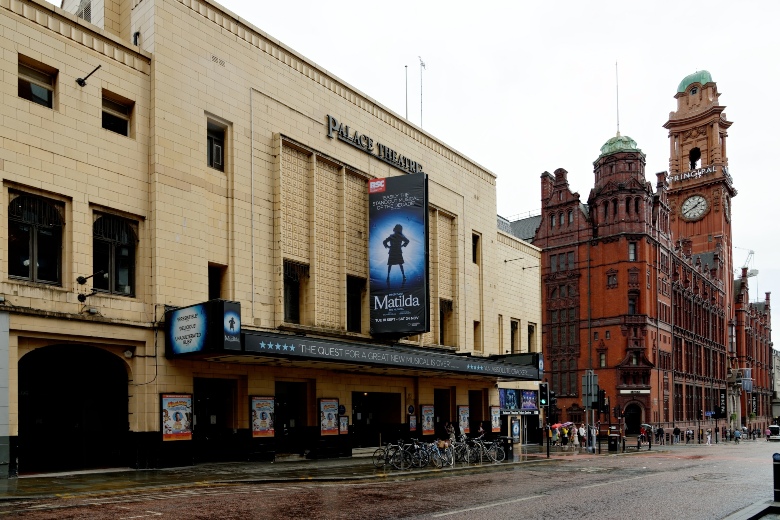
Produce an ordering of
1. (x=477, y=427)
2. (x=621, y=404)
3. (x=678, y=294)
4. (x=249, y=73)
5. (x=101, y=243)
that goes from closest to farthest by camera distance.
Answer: (x=101, y=243) → (x=249, y=73) → (x=477, y=427) → (x=621, y=404) → (x=678, y=294)

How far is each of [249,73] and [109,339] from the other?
38.5 feet

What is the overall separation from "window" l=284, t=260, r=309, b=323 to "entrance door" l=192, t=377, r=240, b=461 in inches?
163

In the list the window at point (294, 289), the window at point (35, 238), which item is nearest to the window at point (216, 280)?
the window at point (294, 289)

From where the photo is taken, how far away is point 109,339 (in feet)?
79.4

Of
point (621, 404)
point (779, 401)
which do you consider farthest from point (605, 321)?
point (779, 401)

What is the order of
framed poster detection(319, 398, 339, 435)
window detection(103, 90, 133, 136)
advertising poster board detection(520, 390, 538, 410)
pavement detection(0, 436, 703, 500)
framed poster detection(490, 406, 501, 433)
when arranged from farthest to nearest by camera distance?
advertising poster board detection(520, 390, 538, 410) → framed poster detection(490, 406, 501, 433) → framed poster detection(319, 398, 339, 435) → window detection(103, 90, 133, 136) → pavement detection(0, 436, 703, 500)

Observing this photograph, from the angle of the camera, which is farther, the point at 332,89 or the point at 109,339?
the point at 332,89

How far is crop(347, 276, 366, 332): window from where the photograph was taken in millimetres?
35406

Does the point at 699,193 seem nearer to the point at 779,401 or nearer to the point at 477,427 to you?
the point at 779,401

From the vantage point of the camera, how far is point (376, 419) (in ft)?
126

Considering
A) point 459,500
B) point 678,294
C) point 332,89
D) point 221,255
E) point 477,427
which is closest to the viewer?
point 459,500

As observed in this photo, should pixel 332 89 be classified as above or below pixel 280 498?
above

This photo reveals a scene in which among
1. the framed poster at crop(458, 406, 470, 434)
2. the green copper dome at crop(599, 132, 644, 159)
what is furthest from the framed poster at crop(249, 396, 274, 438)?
the green copper dome at crop(599, 132, 644, 159)

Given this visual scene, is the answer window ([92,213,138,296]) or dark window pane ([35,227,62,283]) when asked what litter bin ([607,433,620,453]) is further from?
dark window pane ([35,227,62,283])
